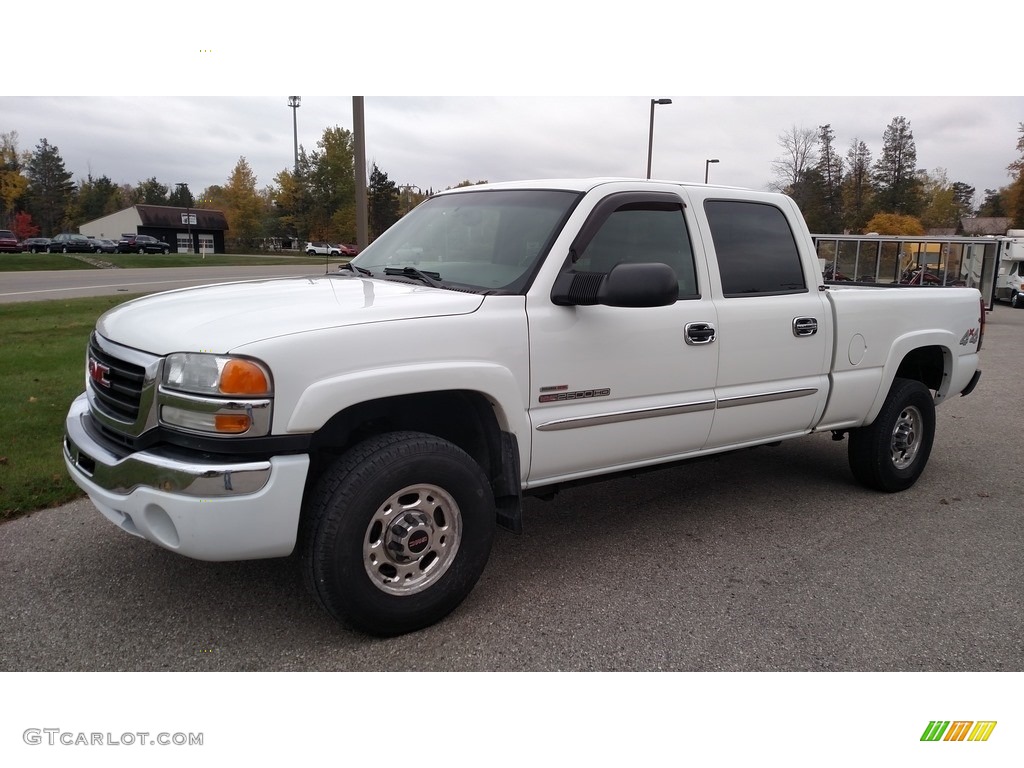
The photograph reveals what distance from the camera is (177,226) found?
81.9 metres

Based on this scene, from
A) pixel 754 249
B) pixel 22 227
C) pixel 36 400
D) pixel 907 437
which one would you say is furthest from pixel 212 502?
pixel 22 227

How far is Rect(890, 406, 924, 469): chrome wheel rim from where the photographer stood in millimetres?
5590

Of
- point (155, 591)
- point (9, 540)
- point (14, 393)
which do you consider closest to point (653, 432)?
point (155, 591)

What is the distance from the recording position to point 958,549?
456 centimetres

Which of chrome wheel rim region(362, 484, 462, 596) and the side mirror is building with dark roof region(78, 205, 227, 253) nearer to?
the side mirror

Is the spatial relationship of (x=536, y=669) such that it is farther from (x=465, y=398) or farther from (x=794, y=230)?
(x=794, y=230)

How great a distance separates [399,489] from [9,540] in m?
2.54

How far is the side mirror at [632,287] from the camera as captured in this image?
348 cm

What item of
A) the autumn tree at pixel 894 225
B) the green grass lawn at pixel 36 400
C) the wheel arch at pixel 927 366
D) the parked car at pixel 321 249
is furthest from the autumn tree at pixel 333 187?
the wheel arch at pixel 927 366

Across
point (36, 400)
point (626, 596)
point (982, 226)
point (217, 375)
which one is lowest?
point (626, 596)

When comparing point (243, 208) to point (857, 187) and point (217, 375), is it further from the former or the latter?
point (217, 375)

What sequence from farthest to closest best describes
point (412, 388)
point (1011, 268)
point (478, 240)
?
point (1011, 268) < point (478, 240) < point (412, 388)

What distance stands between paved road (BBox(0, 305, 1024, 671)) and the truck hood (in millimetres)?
1242

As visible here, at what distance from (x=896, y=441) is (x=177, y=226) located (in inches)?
3402
